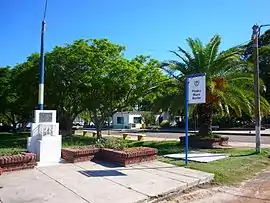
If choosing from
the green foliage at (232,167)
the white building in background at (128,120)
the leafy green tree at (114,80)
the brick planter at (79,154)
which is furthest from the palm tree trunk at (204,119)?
the white building in background at (128,120)

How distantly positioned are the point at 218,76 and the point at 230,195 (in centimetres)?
1186

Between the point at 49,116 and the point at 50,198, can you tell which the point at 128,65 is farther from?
the point at 50,198

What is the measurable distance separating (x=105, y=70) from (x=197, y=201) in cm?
1513

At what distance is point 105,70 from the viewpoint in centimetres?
2192

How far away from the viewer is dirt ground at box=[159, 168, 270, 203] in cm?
761

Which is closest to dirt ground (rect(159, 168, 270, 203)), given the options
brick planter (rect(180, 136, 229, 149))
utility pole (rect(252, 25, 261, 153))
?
utility pole (rect(252, 25, 261, 153))

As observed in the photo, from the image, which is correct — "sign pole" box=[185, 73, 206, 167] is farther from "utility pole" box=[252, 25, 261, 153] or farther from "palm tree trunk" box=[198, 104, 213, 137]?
"palm tree trunk" box=[198, 104, 213, 137]

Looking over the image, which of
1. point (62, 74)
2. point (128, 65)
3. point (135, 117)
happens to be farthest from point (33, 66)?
point (135, 117)

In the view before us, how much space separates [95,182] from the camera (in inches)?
338

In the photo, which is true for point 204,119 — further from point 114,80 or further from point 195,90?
point 195,90

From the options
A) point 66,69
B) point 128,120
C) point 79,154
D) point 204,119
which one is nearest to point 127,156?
point 79,154

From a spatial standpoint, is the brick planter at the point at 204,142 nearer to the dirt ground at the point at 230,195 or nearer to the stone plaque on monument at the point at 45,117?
the stone plaque on monument at the point at 45,117

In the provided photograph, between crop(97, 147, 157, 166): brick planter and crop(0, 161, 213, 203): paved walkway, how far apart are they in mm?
320

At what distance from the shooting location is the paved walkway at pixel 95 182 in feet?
23.6
